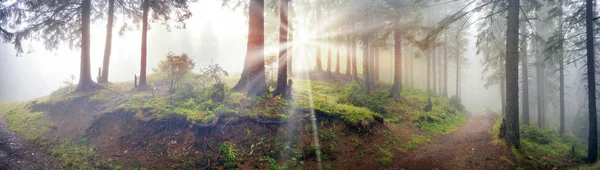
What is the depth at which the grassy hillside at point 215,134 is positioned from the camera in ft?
21.8

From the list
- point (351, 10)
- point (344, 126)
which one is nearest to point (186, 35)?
point (351, 10)

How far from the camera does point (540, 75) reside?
75.9 ft

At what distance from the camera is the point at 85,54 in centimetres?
1432

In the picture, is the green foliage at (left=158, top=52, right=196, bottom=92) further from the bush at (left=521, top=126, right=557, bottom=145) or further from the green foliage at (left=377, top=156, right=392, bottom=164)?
the bush at (left=521, top=126, right=557, bottom=145)

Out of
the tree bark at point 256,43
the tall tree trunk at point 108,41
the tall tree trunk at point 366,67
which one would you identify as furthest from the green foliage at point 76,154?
the tall tree trunk at point 366,67

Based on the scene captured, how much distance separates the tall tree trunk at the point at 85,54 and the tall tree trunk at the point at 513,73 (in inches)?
760

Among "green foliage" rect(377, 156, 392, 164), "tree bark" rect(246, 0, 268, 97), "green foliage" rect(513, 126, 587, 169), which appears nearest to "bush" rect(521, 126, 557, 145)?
"green foliage" rect(513, 126, 587, 169)

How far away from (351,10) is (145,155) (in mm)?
17409

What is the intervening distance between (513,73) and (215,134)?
9.95 m

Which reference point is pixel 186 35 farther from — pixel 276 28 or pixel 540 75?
pixel 540 75

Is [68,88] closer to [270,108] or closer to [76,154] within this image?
[76,154]

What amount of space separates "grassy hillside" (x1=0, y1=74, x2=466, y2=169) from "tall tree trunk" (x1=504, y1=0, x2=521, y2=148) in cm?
298

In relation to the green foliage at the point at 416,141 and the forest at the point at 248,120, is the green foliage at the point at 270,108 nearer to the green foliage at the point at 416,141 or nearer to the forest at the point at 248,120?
the forest at the point at 248,120

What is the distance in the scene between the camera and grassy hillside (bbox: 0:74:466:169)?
6.64 m
